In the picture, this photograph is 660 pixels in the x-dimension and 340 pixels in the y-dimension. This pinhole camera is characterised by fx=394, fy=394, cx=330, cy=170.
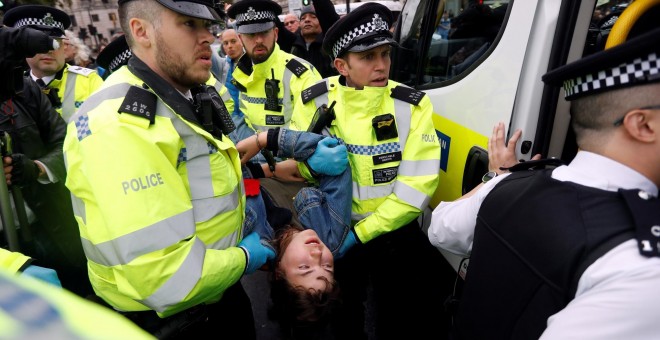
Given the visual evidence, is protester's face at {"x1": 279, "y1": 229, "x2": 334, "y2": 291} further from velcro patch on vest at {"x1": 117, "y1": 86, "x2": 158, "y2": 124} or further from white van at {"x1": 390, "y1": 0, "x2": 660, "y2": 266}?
velcro patch on vest at {"x1": 117, "y1": 86, "x2": 158, "y2": 124}

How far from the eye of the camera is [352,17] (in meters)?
2.03

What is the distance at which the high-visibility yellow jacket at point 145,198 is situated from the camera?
1118mm

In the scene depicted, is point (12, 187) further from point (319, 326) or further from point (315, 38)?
point (315, 38)

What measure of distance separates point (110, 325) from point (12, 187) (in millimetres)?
1930

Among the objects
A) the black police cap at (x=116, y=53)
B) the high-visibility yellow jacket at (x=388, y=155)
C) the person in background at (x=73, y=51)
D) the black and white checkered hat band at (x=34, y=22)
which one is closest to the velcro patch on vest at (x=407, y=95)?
the high-visibility yellow jacket at (x=388, y=155)

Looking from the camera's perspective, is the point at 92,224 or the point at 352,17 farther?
the point at 352,17

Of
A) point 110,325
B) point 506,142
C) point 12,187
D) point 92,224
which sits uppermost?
point 110,325

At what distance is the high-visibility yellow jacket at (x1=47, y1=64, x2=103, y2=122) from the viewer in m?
3.19

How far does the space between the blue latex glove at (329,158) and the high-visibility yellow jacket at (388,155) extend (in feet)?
0.34

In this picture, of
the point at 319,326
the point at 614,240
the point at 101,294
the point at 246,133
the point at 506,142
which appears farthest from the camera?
the point at 246,133

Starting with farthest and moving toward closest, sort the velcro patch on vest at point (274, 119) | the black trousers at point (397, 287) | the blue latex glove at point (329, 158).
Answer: the velcro patch on vest at point (274, 119) < the black trousers at point (397, 287) < the blue latex glove at point (329, 158)

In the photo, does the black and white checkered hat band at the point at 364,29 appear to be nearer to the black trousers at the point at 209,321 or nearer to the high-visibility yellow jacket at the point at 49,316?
the black trousers at the point at 209,321

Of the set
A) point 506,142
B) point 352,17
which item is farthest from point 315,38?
point 506,142

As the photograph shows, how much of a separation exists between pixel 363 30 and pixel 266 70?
1.42 metres
